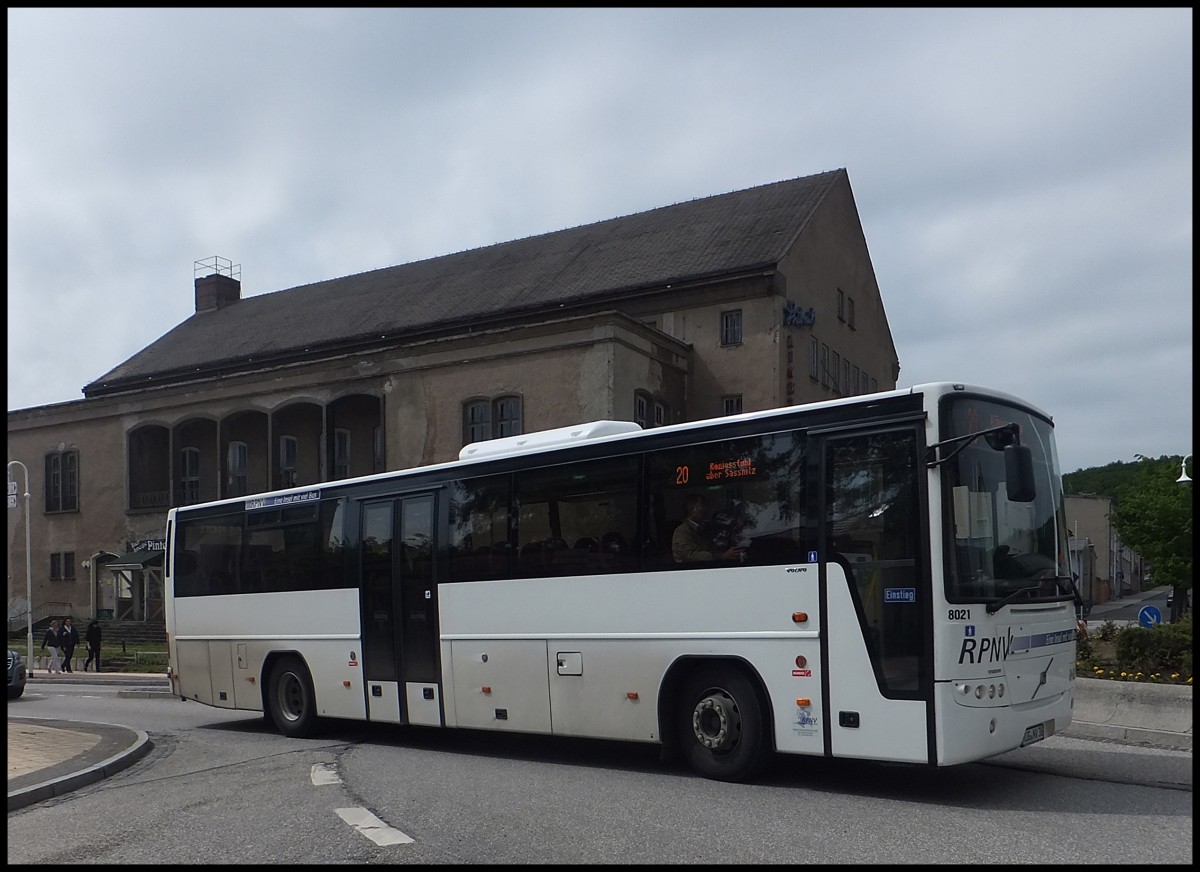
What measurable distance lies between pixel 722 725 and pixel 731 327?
92.8 feet

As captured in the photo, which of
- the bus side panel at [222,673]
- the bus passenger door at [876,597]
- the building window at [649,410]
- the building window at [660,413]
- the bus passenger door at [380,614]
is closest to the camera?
the bus passenger door at [876,597]

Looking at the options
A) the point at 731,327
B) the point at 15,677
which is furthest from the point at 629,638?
the point at 731,327

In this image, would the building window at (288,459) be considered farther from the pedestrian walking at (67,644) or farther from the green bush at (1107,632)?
the green bush at (1107,632)

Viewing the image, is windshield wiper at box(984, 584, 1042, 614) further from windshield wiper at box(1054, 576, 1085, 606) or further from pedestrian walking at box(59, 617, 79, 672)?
pedestrian walking at box(59, 617, 79, 672)

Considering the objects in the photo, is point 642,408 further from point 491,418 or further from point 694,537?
point 694,537

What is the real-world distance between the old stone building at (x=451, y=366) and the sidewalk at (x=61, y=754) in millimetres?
18650

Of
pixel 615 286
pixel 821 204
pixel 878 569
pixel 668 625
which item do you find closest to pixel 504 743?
pixel 668 625

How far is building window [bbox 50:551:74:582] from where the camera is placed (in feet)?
155

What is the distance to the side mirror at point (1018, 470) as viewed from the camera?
8.27m

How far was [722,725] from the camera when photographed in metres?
9.70

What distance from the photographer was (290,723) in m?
14.5

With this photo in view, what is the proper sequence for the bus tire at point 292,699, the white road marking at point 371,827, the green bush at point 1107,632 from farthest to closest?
the green bush at point 1107,632 < the bus tire at point 292,699 < the white road marking at point 371,827

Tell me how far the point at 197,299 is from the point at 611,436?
2042 inches

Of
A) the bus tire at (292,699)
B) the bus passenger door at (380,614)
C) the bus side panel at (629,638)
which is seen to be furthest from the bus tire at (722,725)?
the bus tire at (292,699)
